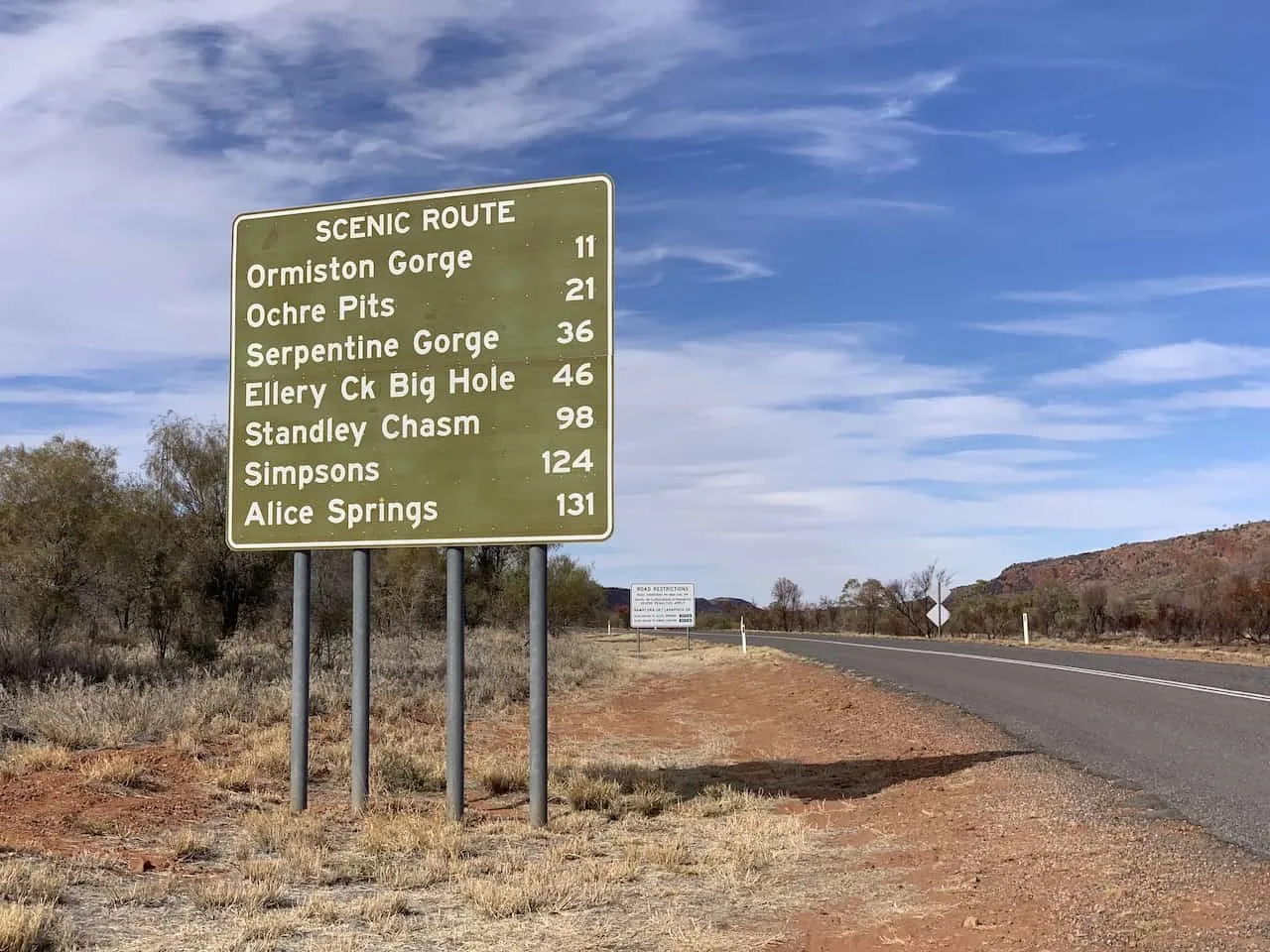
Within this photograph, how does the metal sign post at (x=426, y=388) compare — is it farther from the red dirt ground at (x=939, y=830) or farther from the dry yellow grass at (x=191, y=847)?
the red dirt ground at (x=939, y=830)

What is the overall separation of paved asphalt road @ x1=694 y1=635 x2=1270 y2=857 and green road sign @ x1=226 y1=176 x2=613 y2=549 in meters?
5.52

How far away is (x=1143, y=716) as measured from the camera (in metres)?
14.8

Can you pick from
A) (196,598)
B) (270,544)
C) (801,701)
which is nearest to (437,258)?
(270,544)

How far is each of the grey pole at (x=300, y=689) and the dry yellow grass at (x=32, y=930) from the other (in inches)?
151

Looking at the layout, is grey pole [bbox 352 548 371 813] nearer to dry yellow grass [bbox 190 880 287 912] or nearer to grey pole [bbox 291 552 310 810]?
grey pole [bbox 291 552 310 810]

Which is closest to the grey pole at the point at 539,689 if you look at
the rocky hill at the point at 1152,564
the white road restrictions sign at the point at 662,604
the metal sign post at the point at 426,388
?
the metal sign post at the point at 426,388

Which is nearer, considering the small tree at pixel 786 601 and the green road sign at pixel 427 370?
the green road sign at pixel 427 370

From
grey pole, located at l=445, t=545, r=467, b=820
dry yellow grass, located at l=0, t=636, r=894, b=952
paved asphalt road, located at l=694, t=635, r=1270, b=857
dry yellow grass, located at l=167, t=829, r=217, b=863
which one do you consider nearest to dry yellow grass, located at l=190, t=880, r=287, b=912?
dry yellow grass, located at l=0, t=636, r=894, b=952

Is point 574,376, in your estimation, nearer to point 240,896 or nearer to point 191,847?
point 191,847

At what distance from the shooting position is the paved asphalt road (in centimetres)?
935

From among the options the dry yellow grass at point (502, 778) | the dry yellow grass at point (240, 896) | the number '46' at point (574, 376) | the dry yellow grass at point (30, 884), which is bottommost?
the dry yellow grass at point (502, 778)

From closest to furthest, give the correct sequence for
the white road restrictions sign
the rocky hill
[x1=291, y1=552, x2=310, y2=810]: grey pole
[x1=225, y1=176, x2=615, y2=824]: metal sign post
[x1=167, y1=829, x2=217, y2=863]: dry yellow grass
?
[x1=167, y1=829, x2=217, y2=863]: dry yellow grass < [x1=225, y1=176, x2=615, y2=824]: metal sign post < [x1=291, y1=552, x2=310, y2=810]: grey pole < the white road restrictions sign < the rocky hill

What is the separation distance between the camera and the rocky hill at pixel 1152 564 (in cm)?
6284

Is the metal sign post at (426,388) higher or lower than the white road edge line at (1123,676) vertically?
higher
